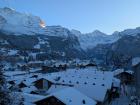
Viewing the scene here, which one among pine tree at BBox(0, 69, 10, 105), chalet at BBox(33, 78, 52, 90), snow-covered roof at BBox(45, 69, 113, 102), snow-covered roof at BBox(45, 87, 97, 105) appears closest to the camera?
pine tree at BBox(0, 69, 10, 105)

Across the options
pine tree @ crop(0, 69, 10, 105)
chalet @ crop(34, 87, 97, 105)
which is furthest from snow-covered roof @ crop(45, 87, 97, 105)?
pine tree @ crop(0, 69, 10, 105)

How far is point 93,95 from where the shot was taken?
2169 inches

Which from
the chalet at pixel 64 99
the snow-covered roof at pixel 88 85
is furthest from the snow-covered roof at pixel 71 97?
the snow-covered roof at pixel 88 85

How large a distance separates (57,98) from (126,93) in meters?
34.9

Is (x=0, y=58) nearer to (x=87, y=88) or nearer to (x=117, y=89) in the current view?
(x=87, y=88)

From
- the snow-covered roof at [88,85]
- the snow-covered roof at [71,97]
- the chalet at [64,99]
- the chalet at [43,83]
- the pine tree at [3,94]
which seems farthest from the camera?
the chalet at [43,83]

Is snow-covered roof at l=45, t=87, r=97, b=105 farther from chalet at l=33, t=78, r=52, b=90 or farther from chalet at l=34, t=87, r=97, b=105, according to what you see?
chalet at l=33, t=78, r=52, b=90

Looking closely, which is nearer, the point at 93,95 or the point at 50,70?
the point at 93,95

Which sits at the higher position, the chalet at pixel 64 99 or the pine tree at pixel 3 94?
the pine tree at pixel 3 94

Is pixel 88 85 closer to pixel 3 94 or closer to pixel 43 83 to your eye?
pixel 43 83

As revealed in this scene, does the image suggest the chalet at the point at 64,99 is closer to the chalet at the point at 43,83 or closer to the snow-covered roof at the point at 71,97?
the snow-covered roof at the point at 71,97

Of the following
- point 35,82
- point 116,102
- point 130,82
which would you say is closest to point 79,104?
point 116,102

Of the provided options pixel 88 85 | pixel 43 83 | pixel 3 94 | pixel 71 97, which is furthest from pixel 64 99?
pixel 43 83

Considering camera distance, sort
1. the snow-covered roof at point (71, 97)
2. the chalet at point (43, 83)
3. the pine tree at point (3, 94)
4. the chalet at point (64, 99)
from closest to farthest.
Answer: the pine tree at point (3, 94) < the chalet at point (64, 99) < the snow-covered roof at point (71, 97) < the chalet at point (43, 83)
